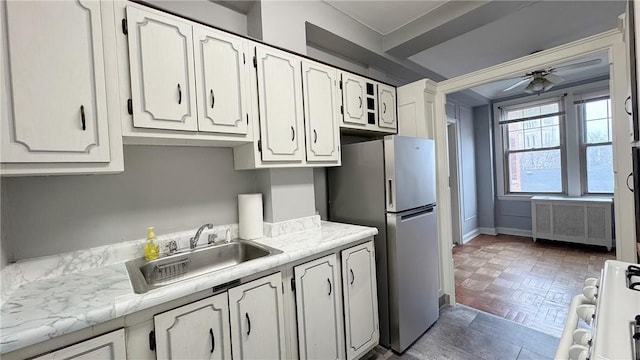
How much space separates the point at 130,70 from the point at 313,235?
1.36m

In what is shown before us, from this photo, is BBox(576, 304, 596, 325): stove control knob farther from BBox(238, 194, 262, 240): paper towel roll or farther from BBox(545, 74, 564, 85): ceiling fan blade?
BBox(545, 74, 564, 85): ceiling fan blade

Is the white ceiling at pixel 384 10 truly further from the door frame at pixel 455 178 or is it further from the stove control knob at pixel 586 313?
the door frame at pixel 455 178

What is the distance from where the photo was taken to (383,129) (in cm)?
242

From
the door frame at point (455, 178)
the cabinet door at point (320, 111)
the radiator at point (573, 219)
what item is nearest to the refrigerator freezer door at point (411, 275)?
the cabinet door at point (320, 111)

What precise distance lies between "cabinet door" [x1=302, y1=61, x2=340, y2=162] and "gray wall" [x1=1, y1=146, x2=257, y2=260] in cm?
54

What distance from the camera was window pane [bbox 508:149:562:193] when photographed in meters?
4.40

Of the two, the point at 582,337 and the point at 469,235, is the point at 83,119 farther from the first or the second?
the point at 469,235

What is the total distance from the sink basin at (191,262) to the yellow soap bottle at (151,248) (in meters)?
0.03

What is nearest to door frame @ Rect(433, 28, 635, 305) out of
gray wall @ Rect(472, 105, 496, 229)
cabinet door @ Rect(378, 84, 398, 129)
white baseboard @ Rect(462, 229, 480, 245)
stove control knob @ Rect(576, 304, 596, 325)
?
cabinet door @ Rect(378, 84, 398, 129)

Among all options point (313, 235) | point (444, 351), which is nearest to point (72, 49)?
point (313, 235)

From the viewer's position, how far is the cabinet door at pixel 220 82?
1367mm

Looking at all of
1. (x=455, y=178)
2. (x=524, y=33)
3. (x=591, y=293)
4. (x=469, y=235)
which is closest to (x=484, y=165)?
(x=455, y=178)

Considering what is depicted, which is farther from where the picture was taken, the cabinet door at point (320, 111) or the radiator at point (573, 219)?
the radiator at point (573, 219)

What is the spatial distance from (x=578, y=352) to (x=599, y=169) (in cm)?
516
